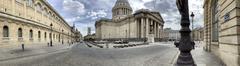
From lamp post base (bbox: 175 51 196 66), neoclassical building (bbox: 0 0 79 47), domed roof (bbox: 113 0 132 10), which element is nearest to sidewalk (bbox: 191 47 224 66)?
lamp post base (bbox: 175 51 196 66)

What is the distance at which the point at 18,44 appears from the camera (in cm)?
3041

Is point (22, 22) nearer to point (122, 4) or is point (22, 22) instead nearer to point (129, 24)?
point (129, 24)

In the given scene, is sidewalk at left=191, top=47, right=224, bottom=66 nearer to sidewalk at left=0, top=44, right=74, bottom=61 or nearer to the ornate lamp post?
the ornate lamp post

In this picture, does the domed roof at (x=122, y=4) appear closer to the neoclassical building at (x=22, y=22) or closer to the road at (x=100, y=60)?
the neoclassical building at (x=22, y=22)

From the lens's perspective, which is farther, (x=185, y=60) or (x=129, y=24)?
(x=129, y=24)

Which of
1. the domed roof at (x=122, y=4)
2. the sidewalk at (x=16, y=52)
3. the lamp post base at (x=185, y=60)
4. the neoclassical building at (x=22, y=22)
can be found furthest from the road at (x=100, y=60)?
the domed roof at (x=122, y=4)

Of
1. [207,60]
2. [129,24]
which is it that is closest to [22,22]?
[207,60]

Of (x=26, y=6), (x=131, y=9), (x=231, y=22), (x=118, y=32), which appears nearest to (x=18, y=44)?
(x=26, y=6)

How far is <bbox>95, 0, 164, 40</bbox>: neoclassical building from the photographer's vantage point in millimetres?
Result: 98438

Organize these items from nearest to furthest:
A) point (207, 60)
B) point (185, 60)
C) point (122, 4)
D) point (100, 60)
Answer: point (185, 60) < point (207, 60) < point (100, 60) < point (122, 4)

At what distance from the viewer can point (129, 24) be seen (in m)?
114

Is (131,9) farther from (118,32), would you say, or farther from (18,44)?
(18,44)

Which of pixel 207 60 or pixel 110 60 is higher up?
pixel 207 60

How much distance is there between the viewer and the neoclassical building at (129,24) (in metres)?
98.4
